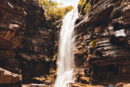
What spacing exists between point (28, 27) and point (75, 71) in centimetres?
1065

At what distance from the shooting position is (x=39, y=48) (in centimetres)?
2002

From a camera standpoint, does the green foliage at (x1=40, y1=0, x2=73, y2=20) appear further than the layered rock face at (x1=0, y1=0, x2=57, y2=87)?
Yes

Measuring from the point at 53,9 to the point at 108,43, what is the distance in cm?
2125

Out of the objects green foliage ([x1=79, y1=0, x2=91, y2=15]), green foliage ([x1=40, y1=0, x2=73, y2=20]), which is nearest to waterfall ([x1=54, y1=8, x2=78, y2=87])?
green foliage ([x1=79, y1=0, x2=91, y2=15])

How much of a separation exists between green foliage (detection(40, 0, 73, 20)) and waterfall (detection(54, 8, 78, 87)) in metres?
5.17

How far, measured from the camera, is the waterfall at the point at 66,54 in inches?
640

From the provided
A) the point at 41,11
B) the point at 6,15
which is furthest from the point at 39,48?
the point at 6,15

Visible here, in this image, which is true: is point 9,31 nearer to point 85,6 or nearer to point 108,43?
point 108,43

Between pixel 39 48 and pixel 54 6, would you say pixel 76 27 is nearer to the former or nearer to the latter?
pixel 39 48

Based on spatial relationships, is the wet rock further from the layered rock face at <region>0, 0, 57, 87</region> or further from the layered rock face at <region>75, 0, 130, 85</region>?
the layered rock face at <region>75, 0, 130, 85</region>

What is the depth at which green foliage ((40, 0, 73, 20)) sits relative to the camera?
85.7ft

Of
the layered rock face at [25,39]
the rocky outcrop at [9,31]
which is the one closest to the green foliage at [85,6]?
the layered rock face at [25,39]

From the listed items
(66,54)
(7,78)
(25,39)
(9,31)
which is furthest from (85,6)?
(7,78)

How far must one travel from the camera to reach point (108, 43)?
12.1m
